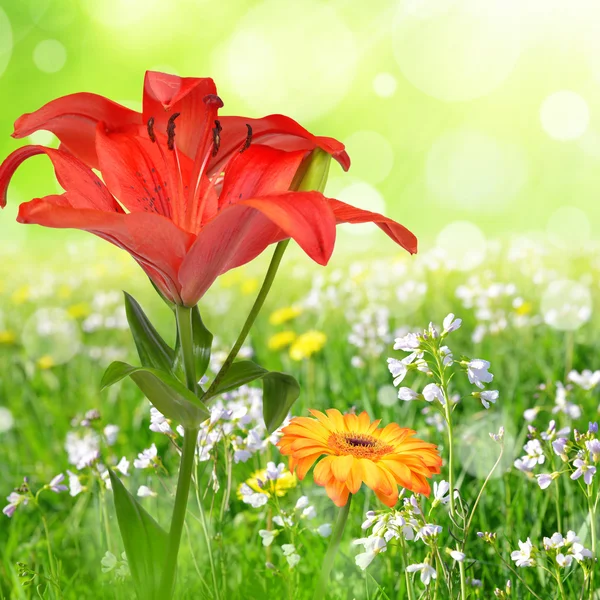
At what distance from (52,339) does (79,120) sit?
2.19 m

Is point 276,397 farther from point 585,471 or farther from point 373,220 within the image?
point 585,471

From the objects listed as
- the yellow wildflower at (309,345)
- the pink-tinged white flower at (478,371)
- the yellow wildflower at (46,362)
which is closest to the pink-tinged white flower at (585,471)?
the pink-tinged white flower at (478,371)

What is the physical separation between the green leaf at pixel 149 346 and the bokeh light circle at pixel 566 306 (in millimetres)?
1480

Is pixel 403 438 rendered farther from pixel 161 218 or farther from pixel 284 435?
pixel 161 218

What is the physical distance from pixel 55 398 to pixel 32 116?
1.92 metres

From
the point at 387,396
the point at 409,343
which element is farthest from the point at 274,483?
the point at 387,396

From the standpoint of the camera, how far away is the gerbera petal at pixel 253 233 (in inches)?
27.1

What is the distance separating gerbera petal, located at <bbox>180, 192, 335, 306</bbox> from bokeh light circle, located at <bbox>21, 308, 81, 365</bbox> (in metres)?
2.12

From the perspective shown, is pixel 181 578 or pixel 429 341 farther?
pixel 181 578

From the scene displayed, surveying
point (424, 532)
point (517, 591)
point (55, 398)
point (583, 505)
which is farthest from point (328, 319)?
point (424, 532)

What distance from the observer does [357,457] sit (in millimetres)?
930

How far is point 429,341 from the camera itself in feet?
3.29

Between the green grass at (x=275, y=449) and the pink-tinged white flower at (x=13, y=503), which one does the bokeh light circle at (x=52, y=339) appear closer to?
the green grass at (x=275, y=449)

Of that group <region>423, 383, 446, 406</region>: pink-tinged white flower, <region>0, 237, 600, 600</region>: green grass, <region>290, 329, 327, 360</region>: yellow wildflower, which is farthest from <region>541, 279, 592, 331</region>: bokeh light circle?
<region>423, 383, 446, 406</region>: pink-tinged white flower
